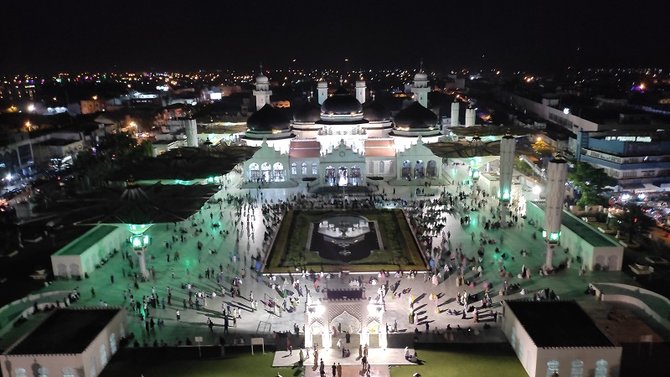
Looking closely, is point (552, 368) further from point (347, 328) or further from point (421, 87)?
point (421, 87)

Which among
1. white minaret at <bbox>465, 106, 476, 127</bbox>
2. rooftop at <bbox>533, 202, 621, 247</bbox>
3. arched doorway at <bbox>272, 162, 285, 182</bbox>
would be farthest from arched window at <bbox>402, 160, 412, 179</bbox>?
rooftop at <bbox>533, 202, 621, 247</bbox>

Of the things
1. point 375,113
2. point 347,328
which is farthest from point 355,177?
point 347,328

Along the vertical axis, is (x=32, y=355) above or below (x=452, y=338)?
above

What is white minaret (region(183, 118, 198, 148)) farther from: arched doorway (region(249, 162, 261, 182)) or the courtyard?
the courtyard

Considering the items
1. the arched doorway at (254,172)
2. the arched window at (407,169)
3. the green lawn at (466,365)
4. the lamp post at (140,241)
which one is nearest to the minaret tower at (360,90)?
the arched window at (407,169)

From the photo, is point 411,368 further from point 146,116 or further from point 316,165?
point 146,116

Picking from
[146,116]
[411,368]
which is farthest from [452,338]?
[146,116]
